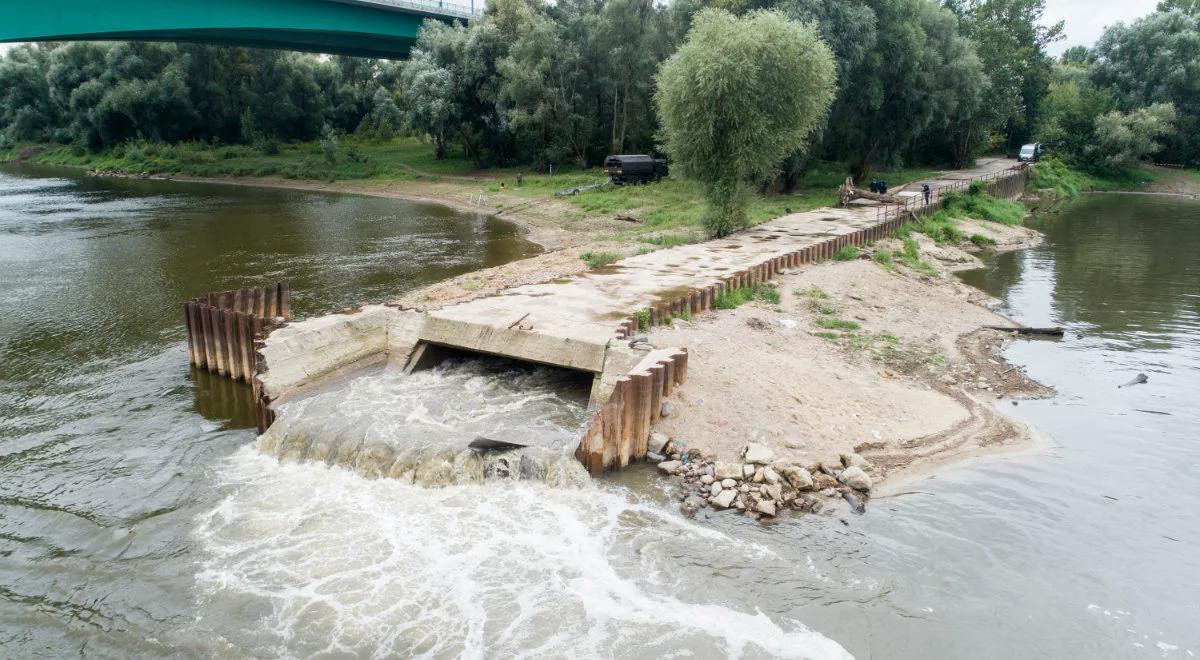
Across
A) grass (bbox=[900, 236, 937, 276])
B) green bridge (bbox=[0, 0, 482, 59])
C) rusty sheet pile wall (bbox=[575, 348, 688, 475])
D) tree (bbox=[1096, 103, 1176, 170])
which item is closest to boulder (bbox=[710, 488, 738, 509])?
rusty sheet pile wall (bbox=[575, 348, 688, 475])

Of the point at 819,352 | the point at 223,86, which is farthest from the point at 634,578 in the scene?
the point at 223,86

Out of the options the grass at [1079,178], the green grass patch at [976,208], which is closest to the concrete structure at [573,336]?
the green grass patch at [976,208]

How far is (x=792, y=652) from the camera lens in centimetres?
939

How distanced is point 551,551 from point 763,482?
3.73 m

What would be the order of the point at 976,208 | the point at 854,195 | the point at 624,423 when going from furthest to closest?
1. the point at 976,208
2. the point at 854,195
3. the point at 624,423

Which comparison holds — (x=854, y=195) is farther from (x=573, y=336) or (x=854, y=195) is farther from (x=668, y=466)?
(x=668, y=466)

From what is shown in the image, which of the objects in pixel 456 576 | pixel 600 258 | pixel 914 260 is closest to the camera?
pixel 456 576

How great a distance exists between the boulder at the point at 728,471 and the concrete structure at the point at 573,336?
1544 mm

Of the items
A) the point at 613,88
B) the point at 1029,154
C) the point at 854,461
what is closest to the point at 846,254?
the point at 854,461

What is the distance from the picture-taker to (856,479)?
12.7 metres

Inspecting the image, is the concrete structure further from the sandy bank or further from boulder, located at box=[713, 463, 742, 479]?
boulder, located at box=[713, 463, 742, 479]

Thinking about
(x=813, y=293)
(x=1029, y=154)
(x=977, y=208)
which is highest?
(x=1029, y=154)

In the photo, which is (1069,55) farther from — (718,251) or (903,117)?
(718,251)

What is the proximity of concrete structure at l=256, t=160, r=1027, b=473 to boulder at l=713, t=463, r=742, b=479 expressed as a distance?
1.54 m
